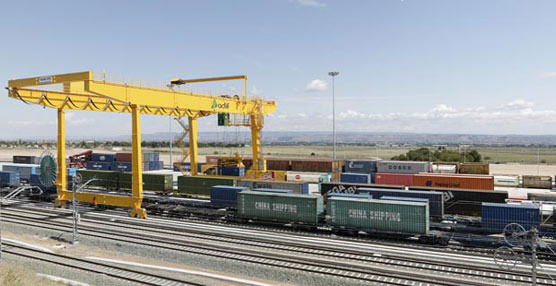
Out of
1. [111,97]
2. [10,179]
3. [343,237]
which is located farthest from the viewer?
[10,179]

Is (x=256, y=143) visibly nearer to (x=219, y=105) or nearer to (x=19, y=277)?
(x=219, y=105)

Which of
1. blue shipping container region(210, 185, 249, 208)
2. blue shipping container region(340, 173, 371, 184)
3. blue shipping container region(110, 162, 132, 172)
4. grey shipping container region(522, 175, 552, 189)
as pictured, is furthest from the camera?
blue shipping container region(110, 162, 132, 172)

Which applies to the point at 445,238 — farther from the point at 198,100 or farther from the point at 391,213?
Result: the point at 198,100

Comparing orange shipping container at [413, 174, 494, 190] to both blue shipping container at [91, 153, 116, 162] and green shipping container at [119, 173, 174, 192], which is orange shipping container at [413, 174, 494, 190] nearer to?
green shipping container at [119, 173, 174, 192]

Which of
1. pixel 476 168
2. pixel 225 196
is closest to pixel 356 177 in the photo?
pixel 225 196

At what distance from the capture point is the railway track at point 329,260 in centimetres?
1727

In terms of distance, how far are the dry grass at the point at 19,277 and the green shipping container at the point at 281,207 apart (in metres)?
14.2

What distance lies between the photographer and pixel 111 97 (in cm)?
2919

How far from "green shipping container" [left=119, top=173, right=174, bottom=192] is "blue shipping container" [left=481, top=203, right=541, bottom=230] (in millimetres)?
31301

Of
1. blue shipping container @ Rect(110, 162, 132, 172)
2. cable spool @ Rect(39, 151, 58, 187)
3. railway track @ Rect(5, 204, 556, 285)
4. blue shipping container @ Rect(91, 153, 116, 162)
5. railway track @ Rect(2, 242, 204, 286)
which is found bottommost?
railway track @ Rect(2, 242, 204, 286)

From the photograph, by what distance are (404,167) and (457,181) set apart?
45.8ft

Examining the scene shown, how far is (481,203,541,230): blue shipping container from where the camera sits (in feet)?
71.8

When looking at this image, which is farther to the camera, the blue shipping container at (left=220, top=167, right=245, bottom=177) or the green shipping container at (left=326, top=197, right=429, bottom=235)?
the blue shipping container at (left=220, top=167, right=245, bottom=177)

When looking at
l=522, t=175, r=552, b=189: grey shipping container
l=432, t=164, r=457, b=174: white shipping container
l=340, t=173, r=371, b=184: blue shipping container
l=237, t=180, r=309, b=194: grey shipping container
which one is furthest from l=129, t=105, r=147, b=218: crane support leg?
l=522, t=175, r=552, b=189: grey shipping container
